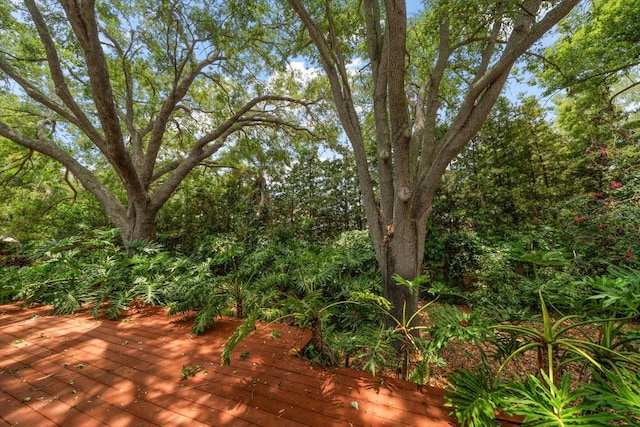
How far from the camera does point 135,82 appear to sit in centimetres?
677

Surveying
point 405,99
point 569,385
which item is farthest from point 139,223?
point 569,385

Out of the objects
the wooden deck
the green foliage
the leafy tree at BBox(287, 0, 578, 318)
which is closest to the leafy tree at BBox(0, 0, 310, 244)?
the leafy tree at BBox(287, 0, 578, 318)

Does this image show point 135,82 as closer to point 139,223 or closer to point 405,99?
point 139,223

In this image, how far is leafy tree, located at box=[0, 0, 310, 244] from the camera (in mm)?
3770

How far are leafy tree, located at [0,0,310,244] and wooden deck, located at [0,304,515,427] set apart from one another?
3.39m

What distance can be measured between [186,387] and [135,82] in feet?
27.8

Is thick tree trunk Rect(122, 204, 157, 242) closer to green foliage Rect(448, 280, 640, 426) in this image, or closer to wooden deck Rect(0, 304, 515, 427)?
wooden deck Rect(0, 304, 515, 427)

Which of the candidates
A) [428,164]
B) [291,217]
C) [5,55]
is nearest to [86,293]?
[291,217]

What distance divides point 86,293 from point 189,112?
17.7ft

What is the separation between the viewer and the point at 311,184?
21.6 ft

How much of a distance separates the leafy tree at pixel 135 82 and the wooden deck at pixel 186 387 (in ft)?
11.1

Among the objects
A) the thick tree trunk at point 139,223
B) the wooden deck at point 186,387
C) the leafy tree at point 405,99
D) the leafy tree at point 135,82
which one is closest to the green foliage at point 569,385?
the wooden deck at point 186,387

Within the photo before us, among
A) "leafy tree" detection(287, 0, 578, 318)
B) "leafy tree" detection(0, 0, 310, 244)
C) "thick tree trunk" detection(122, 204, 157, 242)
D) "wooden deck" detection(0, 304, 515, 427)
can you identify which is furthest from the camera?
"thick tree trunk" detection(122, 204, 157, 242)

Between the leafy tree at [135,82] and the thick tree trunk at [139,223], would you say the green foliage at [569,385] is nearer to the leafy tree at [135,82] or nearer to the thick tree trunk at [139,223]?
the leafy tree at [135,82]
